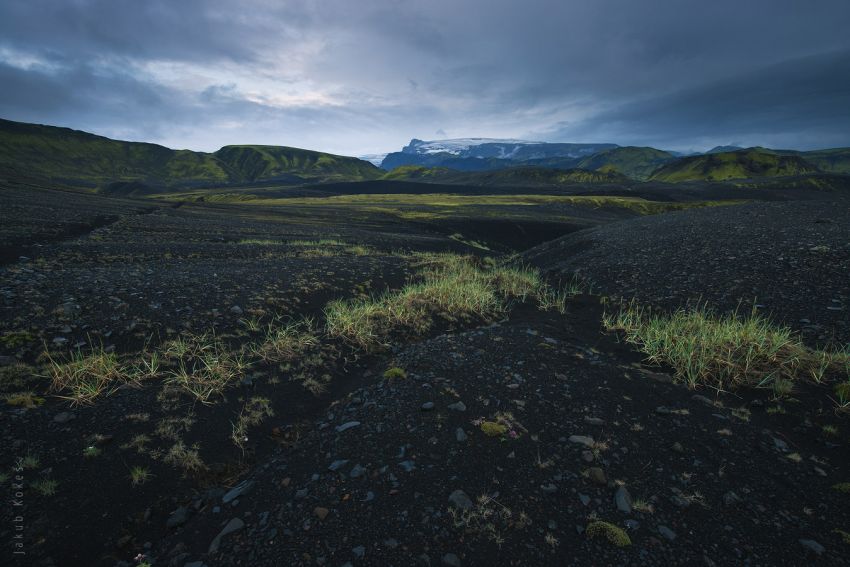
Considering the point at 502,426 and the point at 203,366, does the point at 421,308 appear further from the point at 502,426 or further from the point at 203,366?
the point at 502,426

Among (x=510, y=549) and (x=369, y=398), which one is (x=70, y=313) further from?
(x=510, y=549)

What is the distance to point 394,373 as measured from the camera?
8.08 metres

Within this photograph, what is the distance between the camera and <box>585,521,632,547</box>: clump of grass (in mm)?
4176

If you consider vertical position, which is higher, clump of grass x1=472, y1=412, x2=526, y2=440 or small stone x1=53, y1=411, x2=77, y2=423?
clump of grass x1=472, y1=412, x2=526, y2=440

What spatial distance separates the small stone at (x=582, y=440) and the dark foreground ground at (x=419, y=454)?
0.13ft

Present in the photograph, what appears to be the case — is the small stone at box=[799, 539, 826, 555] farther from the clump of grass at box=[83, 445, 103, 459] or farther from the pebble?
the clump of grass at box=[83, 445, 103, 459]

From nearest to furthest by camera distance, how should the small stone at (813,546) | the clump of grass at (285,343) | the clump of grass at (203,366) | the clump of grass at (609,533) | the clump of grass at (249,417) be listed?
the small stone at (813,546) → the clump of grass at (609,533) → the clump of grass at (249,417) → the clump of grass at (203,366) → the clump of grass at (285,343)

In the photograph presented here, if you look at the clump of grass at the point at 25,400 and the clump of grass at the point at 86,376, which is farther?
the clump of grass at the point at 86,376

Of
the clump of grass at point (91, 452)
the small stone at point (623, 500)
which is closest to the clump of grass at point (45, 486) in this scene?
the clump of grass at point (91, 452)

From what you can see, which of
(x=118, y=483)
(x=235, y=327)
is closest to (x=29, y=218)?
(x=235, y=327)

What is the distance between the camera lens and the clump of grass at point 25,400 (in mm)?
6344

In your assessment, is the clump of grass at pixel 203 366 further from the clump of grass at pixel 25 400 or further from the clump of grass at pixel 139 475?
the clump of grass at pixel 25 400

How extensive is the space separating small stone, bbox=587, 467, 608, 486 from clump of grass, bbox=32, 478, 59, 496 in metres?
7.03

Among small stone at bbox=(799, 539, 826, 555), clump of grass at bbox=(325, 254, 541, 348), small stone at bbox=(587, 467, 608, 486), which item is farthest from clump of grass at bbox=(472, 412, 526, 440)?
clump of grass at bbox=(325, 254, 541, 348)
